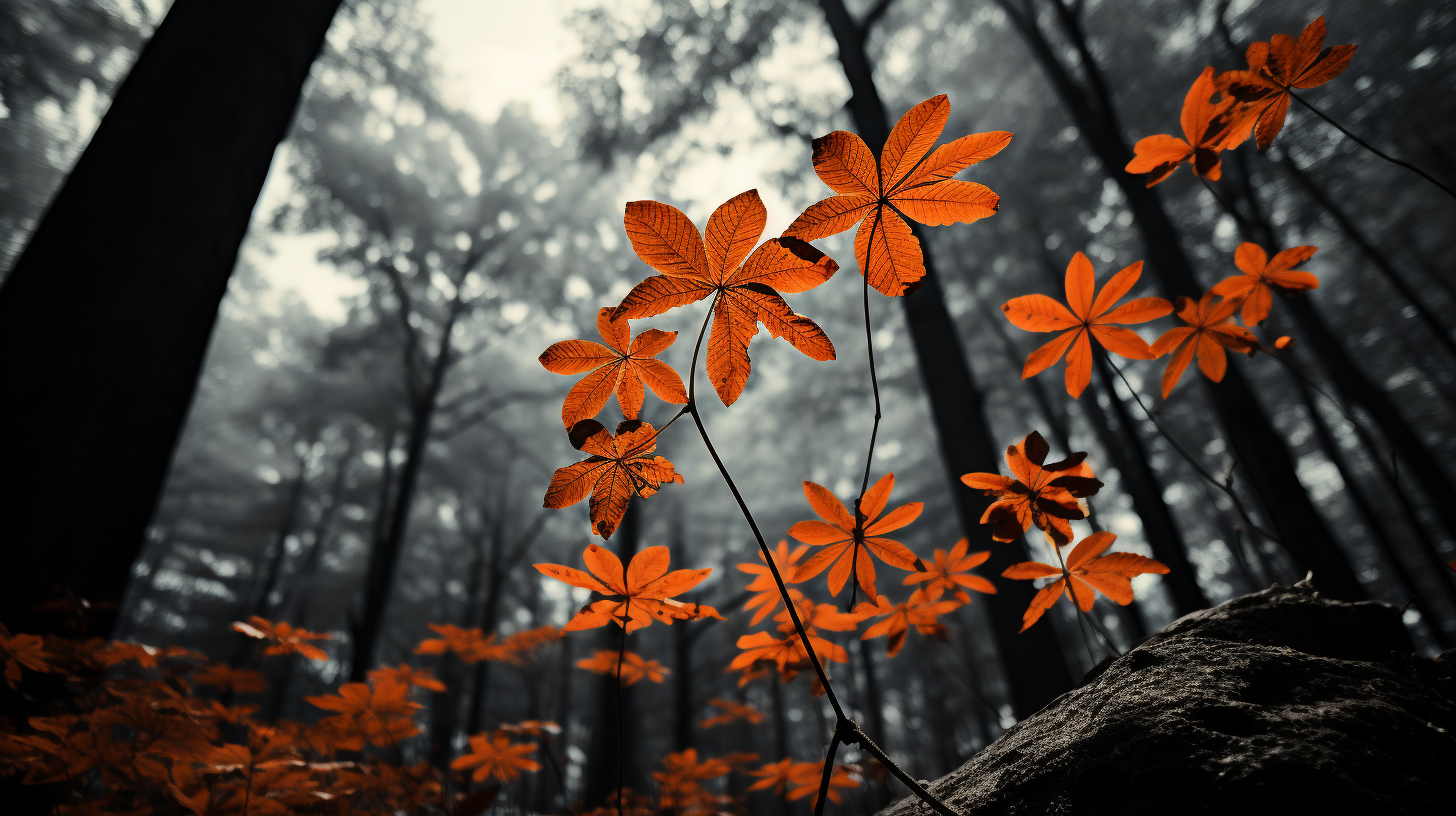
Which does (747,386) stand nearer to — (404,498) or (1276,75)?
(1276,75)

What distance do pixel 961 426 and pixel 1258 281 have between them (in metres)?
1.77

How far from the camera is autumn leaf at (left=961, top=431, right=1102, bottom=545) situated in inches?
32.0

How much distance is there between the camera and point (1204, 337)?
Result: 1108 mm

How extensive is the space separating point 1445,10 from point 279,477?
21.5m

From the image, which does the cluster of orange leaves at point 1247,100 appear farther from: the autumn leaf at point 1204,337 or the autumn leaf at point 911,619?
the autumn leaf at point 911,619

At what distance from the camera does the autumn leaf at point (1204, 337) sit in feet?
3.45

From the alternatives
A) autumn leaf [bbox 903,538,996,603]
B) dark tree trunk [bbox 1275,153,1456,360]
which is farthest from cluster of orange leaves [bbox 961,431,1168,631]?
dark tree trunk [bbox 1275,153,1456,360]

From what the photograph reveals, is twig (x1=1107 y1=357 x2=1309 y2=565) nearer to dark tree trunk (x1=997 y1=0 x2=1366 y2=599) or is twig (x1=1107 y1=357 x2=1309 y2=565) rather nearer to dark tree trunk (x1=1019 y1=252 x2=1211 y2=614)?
dark tree trunk (x1=997 y1=0 x2=1366 y2=599)

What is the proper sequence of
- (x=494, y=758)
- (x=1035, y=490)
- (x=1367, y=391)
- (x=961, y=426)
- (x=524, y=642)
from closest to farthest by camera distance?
(x=1035, y=490)
(x=494, y=758)
(x=524, y=642)
(x=961, y=426)
(x=1367, y=391)

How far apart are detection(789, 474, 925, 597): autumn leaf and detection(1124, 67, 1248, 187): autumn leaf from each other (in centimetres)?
70

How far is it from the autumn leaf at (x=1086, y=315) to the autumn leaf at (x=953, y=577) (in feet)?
1.41

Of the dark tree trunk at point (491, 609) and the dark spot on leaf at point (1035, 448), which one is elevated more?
the dark tree trunk at point (491, 609)

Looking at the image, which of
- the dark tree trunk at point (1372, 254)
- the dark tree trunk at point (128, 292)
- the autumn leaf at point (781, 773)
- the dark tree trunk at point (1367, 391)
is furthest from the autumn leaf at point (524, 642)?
the dark tree trunk at point (1372, 254)

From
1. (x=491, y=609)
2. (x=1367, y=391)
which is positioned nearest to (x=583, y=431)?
(x=1367, y=391)
